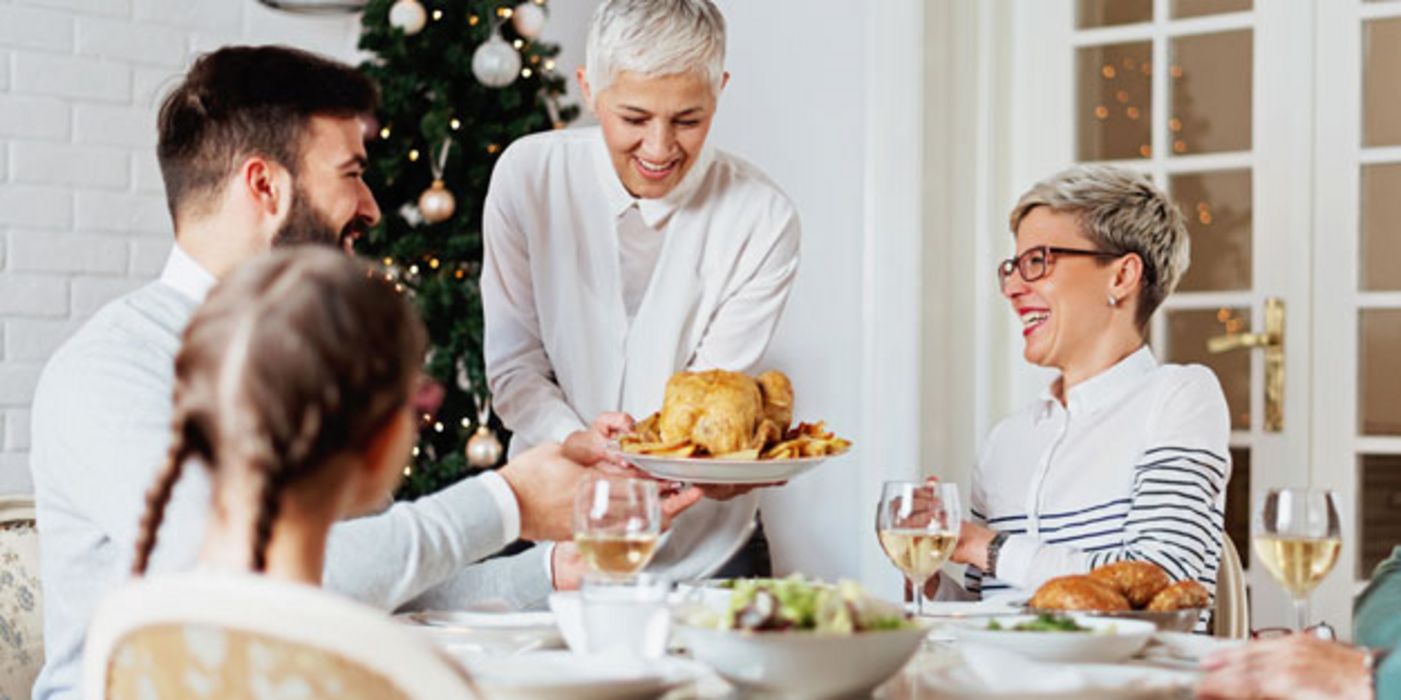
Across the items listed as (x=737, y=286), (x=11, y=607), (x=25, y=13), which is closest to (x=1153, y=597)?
(x=737, y=286)

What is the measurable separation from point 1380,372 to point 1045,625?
2.21 meters

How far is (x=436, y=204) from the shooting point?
3.64 meters

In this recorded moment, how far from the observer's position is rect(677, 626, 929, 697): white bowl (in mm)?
1353

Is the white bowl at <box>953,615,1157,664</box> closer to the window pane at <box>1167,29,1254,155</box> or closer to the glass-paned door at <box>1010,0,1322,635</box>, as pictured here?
the glass-paned door at <box>1010,0,1322,635</box>

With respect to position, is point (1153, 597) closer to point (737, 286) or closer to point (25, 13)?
point (737, 286)

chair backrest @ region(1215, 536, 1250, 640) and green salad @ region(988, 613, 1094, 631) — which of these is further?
chair backrest @ region(1215, 536, 1250, 640)

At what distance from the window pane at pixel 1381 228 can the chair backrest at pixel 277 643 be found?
3.00 metres

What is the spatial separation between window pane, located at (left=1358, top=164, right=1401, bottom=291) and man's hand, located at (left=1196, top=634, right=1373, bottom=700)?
7.42 feet

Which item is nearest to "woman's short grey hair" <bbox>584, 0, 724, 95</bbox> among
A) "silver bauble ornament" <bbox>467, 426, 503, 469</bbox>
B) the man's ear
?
the man's ear

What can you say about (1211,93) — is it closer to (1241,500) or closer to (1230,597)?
(1241,500)

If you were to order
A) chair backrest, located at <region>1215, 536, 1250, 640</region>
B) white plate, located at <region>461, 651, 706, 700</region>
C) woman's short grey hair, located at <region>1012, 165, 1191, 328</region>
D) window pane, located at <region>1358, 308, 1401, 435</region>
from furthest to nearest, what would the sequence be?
window pane, located at <region>1358, 308, 1401, 435</region>, woman's short grey hair, located at <region>1012, 165, 1191, 328</region>, chair backrest, located at <region>1215, 536, 1250, 640</region>, white plate, located at <region>461, 651, 706, 700</region>

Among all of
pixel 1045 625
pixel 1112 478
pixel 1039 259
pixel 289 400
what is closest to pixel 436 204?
pixel 1039 259

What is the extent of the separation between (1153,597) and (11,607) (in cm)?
149

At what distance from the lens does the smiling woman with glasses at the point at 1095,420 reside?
241 centimetres
